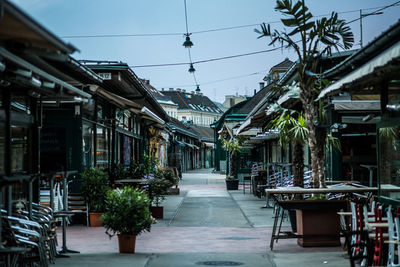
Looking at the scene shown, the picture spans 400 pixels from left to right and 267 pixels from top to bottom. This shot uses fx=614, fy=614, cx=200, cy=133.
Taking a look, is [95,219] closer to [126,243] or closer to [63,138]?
[63,138]

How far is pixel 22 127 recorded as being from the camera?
923 centimetres

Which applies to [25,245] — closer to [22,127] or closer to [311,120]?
[22,127]

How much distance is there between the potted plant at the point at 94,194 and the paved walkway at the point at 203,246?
444 mm

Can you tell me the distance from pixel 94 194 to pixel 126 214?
15.9 feet

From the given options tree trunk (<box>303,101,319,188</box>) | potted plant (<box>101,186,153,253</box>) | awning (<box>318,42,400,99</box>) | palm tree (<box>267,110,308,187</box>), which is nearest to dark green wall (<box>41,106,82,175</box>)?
palm tree (<box>267,110,308,187</box>)

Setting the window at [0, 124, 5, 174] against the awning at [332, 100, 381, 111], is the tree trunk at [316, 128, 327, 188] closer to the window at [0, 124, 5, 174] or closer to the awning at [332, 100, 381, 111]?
the awning at [332, 100, 381, 111]

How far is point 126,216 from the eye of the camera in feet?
32.2

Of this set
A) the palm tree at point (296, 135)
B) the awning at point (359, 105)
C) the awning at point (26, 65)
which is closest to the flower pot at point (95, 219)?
the palm tree at point (296, 135)

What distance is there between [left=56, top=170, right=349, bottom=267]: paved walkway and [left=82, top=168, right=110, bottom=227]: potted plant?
444mm

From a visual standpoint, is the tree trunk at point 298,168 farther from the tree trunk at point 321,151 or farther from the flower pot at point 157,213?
the flower pot at point 157,213

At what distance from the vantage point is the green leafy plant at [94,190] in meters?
14.4

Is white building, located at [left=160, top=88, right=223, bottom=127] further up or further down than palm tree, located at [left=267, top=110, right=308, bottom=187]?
further up

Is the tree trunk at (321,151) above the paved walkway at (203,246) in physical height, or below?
above

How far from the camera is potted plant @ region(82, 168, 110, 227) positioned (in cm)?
1443
